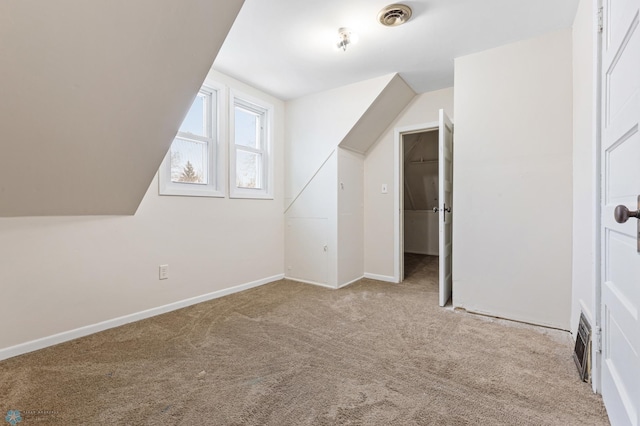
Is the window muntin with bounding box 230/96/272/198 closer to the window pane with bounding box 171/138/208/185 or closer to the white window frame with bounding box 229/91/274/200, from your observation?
the white window frame with bounding box 229/91/274/200

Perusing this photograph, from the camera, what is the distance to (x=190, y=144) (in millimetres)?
2801

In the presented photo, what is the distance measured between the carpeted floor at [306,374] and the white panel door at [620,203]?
343mm

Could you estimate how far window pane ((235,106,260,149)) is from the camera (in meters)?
3.27

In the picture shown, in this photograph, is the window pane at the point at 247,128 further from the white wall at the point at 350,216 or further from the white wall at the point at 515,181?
the white wall at the point at 515,181

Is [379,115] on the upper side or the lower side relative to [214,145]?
upper

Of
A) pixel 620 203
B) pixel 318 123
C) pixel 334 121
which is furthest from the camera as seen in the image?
pixel 318 123

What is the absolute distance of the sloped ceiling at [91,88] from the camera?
113 centimetres

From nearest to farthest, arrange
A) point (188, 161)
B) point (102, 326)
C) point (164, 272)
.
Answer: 1. point (102, 326)
2. point (164, 272)
3. point (188, 161)

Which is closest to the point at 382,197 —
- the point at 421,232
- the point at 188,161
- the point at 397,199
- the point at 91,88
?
the point at 397,199

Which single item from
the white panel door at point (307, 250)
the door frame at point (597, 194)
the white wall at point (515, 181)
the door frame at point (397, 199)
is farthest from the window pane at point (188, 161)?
the door frame at point (597, 194)

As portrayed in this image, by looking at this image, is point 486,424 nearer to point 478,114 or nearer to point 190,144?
point 478,114

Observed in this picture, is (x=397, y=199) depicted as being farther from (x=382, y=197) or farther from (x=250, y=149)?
(x=250, y=149)

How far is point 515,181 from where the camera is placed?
2301 mm

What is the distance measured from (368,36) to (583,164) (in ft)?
5.72
